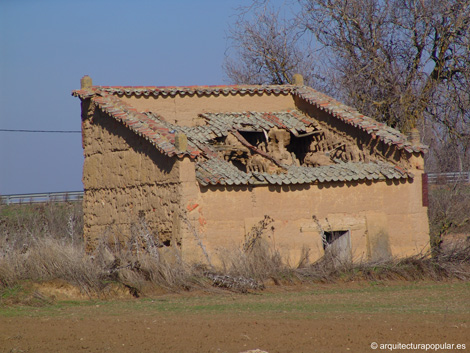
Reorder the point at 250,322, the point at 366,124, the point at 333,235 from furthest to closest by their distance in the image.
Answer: the point at 366,124, the point at 333,235, the point at 250,322

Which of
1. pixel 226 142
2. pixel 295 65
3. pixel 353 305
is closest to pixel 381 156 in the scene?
pixel 226 142

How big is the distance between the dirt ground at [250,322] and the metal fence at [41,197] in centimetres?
2411

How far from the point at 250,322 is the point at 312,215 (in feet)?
20.7

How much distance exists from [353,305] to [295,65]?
1875 centimetres

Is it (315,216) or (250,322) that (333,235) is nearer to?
(315,216)

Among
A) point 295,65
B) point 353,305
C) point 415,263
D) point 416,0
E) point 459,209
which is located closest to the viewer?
point 353,305

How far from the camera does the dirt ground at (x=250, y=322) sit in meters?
10.7

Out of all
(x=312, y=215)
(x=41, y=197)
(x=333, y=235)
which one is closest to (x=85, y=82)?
(x=312, y=215)

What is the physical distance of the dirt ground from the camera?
10688mm

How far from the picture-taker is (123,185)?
18.7m

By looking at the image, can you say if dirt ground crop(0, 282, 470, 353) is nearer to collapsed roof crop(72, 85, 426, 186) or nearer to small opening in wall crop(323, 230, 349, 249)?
small opening in wall crop(323, 230, 349, 249)

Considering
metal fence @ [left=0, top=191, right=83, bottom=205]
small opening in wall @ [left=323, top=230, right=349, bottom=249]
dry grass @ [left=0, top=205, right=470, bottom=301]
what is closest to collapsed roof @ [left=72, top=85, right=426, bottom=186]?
small opening in wall @ [left=323, top=230, right=349, bottom=249]

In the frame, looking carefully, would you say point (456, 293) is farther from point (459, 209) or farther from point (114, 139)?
point (114, 139)

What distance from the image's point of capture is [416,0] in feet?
87.5
